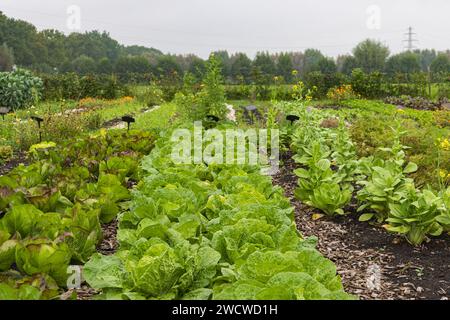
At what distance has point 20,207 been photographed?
3.29 metres

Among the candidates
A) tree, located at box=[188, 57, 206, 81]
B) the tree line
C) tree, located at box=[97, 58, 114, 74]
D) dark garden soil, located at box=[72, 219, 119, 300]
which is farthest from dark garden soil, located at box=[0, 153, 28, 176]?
tree, located at box=[97, 58, 114, 74]

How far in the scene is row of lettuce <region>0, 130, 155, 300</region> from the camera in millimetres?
2729

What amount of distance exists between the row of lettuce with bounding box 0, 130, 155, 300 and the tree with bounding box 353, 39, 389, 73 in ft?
123

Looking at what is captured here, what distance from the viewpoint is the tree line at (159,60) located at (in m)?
40.6

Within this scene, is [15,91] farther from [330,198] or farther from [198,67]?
[330,198]

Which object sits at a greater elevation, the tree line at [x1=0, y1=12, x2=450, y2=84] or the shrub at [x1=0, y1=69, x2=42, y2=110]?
the tree line at [x1=0, y1=12, x2=450, y2=84]

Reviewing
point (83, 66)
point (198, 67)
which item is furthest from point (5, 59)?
point (198, 67)

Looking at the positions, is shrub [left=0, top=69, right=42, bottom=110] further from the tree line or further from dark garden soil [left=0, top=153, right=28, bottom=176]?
the tree line

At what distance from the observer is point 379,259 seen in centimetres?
381

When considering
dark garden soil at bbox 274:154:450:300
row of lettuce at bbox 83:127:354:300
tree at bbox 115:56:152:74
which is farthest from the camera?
tree at bbox 115:56:152:74

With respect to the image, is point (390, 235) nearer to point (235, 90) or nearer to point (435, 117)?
point (435, 117)

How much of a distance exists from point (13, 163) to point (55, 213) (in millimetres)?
4750

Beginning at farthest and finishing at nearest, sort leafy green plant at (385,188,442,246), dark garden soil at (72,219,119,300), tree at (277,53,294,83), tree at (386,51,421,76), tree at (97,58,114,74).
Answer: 1. tree at (97,58,114,74)
2. tree at (386,51,421,76)
3. tree at (277,53,294,83)
4. leafy green plant at (385,188,442,246)
5. dark garden soil at (72,219,119,300)
